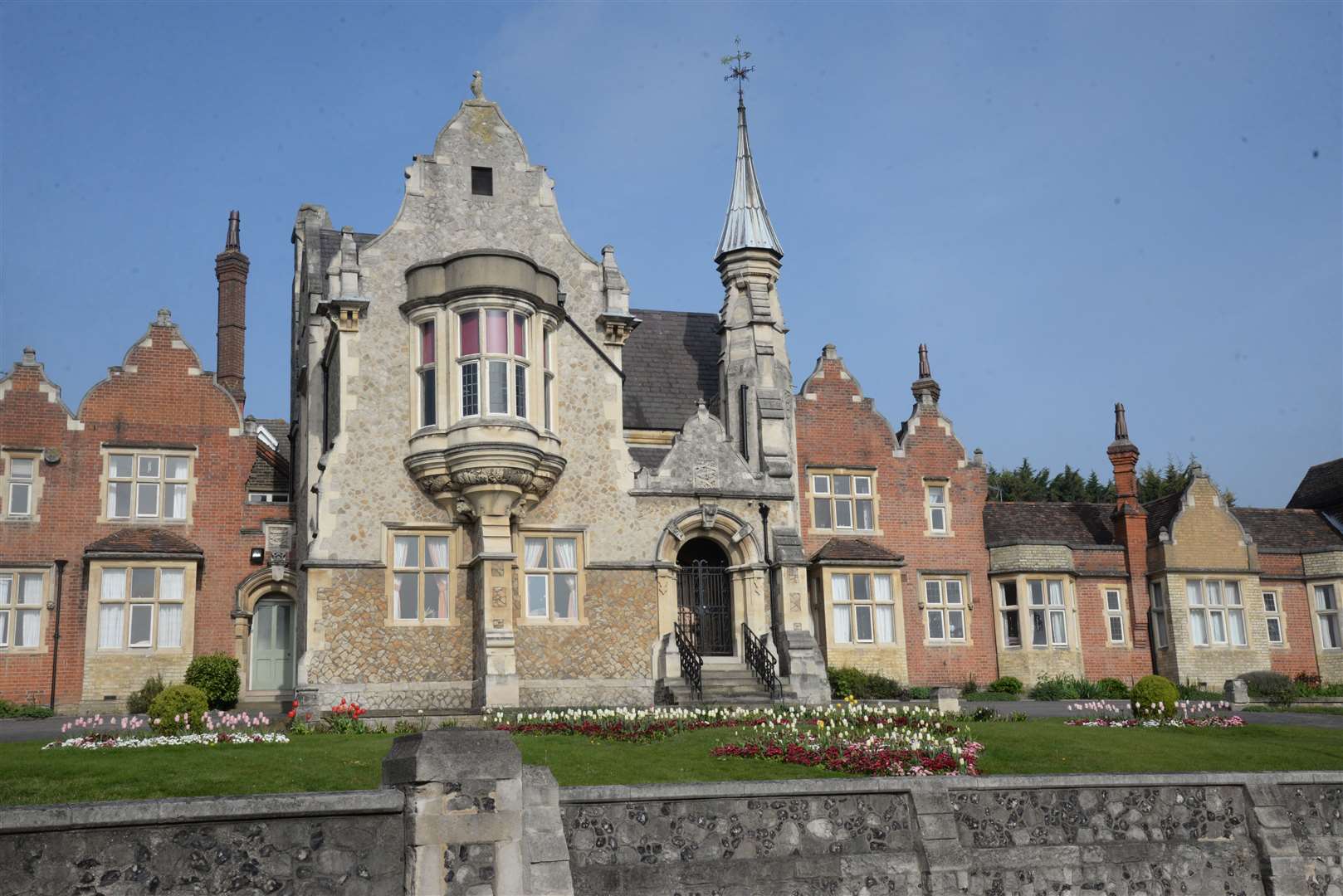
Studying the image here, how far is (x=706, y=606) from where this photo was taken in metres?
28.8

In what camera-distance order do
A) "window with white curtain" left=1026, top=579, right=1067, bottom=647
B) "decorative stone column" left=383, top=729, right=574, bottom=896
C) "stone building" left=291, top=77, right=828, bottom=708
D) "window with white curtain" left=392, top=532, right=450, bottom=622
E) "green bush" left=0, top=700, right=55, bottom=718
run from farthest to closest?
1. "window with white curtain" left=1026, top=579, right=1067, bottom=647
2. "green bush" left=0, top=700, right=55, bottom=718
3. "window with white curtain" left=392, top=532, right=450, bottom=622
4. "stone building" left=291, top=77, right=828, bottom=708
5. "decorative stone column" left=383, top=729, right=574, bottom=896

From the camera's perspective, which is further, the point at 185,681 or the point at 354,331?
the point at 185,681

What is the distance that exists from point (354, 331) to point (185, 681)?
8.90m

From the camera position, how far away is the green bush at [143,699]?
27.5 m

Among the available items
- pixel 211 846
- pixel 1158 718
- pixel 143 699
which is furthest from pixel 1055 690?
pixel 211 846

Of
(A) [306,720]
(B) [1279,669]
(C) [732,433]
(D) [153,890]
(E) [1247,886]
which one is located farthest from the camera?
(B) [1279,669]

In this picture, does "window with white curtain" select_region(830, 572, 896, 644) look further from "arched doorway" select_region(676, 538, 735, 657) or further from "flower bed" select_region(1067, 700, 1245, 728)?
"flower bed" select_region(1067, 700, 1245, 728)

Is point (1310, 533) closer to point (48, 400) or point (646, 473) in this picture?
point (646, 473)

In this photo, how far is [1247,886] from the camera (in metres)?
15.2

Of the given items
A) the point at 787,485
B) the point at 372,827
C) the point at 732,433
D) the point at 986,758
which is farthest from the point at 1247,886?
the point at 732,433

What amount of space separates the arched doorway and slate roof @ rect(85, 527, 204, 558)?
11192mm

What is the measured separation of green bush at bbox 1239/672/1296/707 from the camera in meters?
33.0

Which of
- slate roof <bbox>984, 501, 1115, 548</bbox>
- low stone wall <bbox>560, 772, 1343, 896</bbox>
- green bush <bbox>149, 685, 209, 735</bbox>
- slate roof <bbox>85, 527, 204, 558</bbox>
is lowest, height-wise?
low stone wall <bbox>560, 772, 1343, 896</bbox>

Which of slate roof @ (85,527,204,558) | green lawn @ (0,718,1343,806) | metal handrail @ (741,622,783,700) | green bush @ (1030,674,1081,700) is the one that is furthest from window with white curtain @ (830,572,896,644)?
slate roof @ (85,527,204,558)
